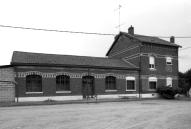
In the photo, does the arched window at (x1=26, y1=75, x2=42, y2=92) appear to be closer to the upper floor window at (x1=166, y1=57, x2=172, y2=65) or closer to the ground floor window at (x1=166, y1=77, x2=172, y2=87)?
the ground floor window at (x1=166, y1=77, x2=172, y2=87)

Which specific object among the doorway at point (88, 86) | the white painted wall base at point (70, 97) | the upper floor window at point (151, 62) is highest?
the upper floor window at point (151, 62)

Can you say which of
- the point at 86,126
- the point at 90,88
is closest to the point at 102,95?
the point at 90,88

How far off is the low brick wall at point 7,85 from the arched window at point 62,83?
473 cm

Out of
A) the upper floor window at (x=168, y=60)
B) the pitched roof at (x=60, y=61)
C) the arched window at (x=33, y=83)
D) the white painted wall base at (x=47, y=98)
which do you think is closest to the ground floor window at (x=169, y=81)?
the upper floor window at (x=168, y=60)

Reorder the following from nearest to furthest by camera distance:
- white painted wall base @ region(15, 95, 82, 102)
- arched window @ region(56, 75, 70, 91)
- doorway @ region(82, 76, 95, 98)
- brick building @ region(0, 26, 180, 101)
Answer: white painted wall base @ region(15, 95, 82, 102) → brick building @ region(0, 26, 180, 101) → arched window @ region(56, 75, 70, 91) → doorway @ region(82, 76, 95, 98)

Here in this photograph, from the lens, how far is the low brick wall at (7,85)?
2255 cm

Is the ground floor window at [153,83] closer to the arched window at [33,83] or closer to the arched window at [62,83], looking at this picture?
the arched window at [62,83]

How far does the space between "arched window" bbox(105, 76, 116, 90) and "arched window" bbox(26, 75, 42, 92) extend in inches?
324

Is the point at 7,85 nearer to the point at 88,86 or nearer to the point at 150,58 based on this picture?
the point at 88,86

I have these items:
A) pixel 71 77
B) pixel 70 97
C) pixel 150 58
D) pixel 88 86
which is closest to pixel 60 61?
pixel 71 77

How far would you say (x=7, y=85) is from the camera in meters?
22.8

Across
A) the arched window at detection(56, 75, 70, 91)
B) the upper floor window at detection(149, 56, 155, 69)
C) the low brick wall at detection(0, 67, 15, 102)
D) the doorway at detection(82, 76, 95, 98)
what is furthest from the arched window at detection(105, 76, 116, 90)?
the low brick wall at detection(0, 67, 15, 102)

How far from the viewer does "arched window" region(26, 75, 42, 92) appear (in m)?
23.9

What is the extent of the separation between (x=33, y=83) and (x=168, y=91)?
16983mm
